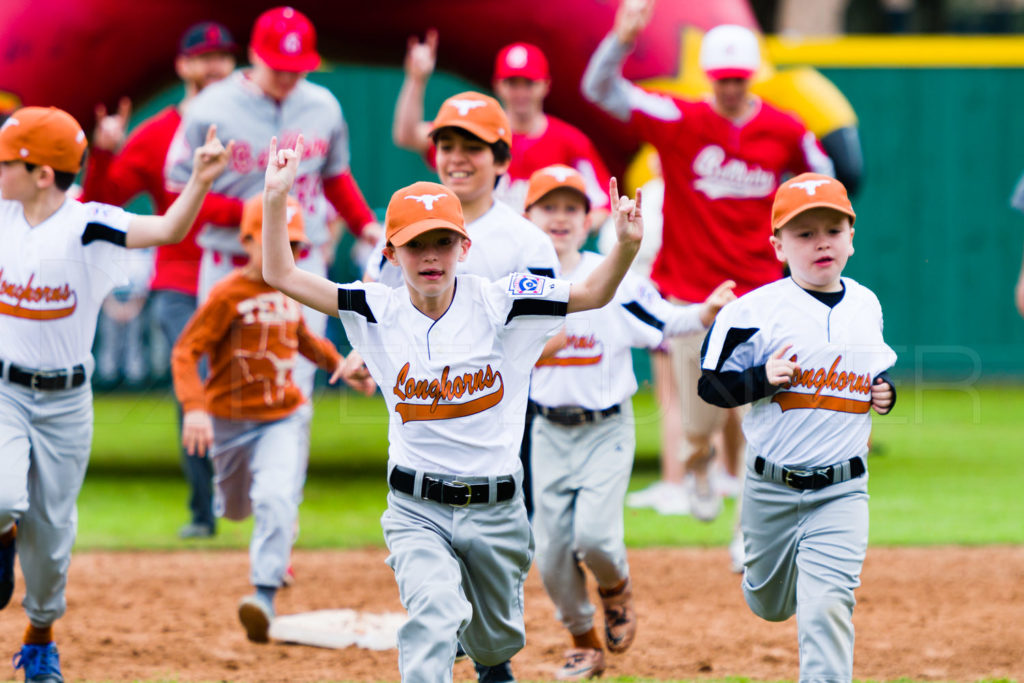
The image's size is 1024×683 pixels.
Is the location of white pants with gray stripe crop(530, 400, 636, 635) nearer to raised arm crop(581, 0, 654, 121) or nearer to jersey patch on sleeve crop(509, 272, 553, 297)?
jersey patch on sleeve crop(509, 272, 553, 297)

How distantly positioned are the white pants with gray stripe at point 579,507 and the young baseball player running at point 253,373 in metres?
1.06

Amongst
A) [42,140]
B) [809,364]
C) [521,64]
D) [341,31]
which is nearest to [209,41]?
[341,31]

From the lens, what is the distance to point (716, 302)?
4.27 metres

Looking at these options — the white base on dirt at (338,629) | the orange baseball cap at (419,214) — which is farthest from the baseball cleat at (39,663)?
the orange baseball cap at (419,214)

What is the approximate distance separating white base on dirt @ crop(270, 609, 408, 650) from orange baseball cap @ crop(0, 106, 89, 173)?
201cm

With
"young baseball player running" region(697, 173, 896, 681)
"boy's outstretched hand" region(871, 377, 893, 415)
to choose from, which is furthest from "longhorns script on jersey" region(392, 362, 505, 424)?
"boy's outstretched hand" region(871, 377, 893, 415)

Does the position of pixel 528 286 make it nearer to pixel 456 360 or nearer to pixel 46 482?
pixel 456 360

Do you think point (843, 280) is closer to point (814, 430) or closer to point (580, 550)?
point (814, 430)

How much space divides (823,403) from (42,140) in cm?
280

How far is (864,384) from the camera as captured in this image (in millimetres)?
3986

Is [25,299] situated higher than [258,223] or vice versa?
[258,223]

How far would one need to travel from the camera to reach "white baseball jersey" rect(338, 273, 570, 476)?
377 centimetres

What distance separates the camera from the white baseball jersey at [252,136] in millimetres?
6359

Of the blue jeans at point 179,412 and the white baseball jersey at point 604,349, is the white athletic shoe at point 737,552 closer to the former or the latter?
the white baseball jersey at point 604,349
